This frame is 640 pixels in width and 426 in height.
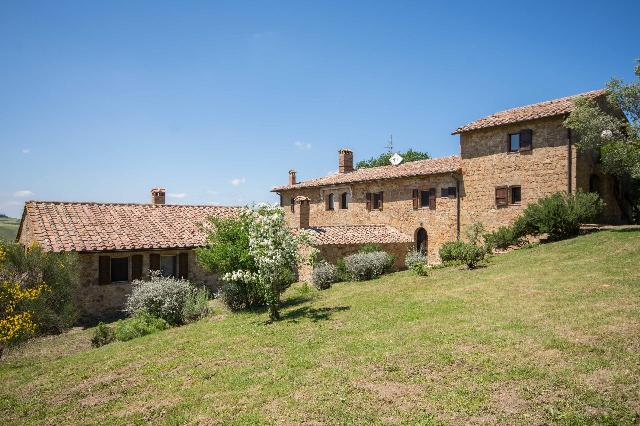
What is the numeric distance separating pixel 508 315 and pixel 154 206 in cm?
1899

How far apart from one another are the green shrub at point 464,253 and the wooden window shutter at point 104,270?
14902 mm

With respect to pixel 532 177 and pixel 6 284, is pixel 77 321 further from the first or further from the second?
pixel 532 177

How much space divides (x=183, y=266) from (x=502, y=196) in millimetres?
16264

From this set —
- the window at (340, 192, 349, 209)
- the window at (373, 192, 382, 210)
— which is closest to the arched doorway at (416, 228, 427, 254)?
the window at (373, 192, 382, 210)

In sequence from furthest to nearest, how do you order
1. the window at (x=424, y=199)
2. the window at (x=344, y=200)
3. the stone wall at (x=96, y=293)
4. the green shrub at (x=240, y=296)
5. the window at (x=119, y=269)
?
the window at (x=344, y=200)
the window at (x=424, y=199)
the window at (x=119, y=269)
the stone wall at (x=96, y=293)
the green shrub at (x=240, y=296)

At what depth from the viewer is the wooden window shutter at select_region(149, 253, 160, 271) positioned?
18359 millimetres

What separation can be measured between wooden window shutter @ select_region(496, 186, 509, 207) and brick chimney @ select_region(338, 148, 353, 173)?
551 inches

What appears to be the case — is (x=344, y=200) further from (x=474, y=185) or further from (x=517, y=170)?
(x=517, y=170)

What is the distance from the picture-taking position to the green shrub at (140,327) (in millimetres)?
13250

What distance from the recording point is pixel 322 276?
18312 mm

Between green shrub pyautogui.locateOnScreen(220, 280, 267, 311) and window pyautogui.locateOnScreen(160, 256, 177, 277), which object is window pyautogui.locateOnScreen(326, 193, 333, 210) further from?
green shrub pyautogui.locateOnScreen(220, 280, 267, 311)

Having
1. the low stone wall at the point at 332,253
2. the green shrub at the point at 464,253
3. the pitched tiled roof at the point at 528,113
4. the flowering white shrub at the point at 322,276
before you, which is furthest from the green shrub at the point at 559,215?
the flowering white shrub at the point at 322,276

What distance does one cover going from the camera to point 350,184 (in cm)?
2875

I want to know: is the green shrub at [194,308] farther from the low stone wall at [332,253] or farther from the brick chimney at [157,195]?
the brick chimney at [157,195]
